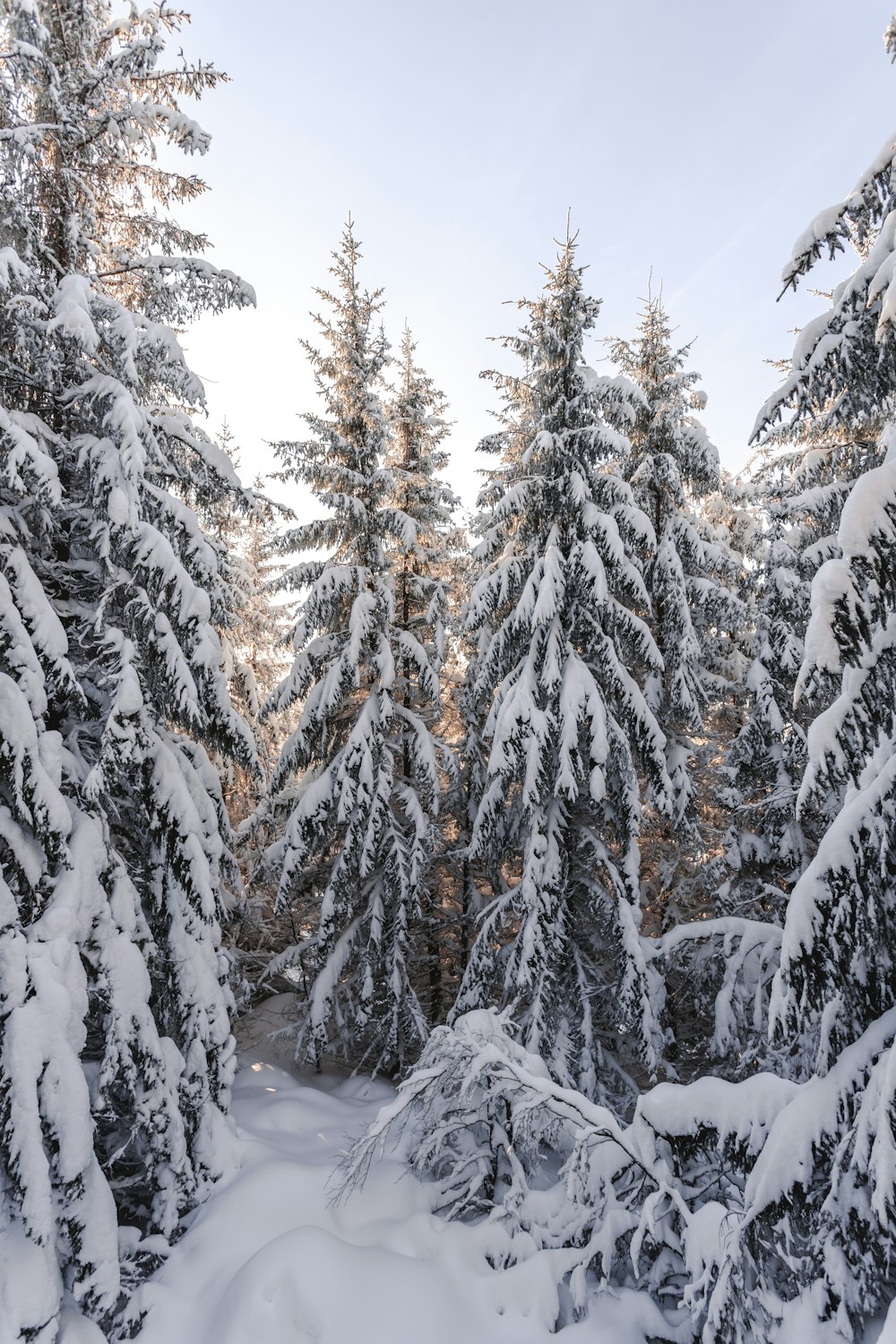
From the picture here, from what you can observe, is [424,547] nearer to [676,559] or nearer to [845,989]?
[676,559]

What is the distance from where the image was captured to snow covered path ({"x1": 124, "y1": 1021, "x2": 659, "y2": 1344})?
5.37 meters

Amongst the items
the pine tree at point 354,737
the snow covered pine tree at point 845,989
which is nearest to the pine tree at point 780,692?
the pine tree at point 354,737

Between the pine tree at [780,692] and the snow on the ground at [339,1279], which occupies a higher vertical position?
the pine tree at [780,692]

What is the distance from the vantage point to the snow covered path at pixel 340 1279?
17.6 feet

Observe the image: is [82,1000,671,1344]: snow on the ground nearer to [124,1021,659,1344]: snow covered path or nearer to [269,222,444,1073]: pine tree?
[124,1021,659,1344]: snow covered path

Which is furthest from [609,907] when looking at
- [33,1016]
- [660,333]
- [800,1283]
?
[660,333]

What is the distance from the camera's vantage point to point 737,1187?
499 centimetres

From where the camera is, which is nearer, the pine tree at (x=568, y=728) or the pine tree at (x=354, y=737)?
the pine tree at (x=568, y=728)

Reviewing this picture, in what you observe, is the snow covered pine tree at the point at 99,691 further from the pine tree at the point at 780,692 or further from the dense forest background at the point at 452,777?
the pine tree at the point at 780,692

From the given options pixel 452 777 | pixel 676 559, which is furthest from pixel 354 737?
pixel 676 559

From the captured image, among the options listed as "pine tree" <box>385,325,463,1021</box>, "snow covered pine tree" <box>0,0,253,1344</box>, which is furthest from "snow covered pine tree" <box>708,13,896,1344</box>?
"pine tree" <box>385,325,463,1021</box>

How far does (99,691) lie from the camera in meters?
7.20

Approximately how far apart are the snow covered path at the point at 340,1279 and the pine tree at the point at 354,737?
12.2ft

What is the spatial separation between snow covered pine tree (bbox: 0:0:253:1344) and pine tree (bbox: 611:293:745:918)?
756cm
